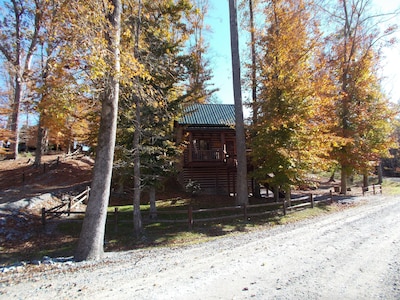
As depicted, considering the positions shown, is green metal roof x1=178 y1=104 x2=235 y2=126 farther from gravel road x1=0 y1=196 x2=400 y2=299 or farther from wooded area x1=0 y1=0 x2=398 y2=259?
gravel road x1=0 y1=196 x2=400 y2=299

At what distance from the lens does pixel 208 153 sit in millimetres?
18797

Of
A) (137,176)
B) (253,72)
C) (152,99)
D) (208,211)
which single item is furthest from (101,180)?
(253,72)

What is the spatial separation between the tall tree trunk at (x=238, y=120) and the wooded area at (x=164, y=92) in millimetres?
54

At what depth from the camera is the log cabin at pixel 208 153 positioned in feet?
59.8

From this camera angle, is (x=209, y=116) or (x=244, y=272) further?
(x=209, y=116)

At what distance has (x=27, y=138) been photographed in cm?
3100

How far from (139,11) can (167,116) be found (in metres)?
4.18

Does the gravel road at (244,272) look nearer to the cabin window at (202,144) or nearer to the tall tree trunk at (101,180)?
the tall tree trunk at (101,180)

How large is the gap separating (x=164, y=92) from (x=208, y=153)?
796 cm

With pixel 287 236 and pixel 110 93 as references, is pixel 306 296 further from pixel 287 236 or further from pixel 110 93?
pixel 110 93

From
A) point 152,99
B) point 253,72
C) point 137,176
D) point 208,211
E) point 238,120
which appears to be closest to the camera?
point 152,99

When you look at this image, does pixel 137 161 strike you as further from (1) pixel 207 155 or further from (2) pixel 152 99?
(1) pixel 207 155

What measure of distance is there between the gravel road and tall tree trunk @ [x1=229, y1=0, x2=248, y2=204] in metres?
4.77

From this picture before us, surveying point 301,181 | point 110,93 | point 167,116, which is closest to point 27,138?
point 167,116
